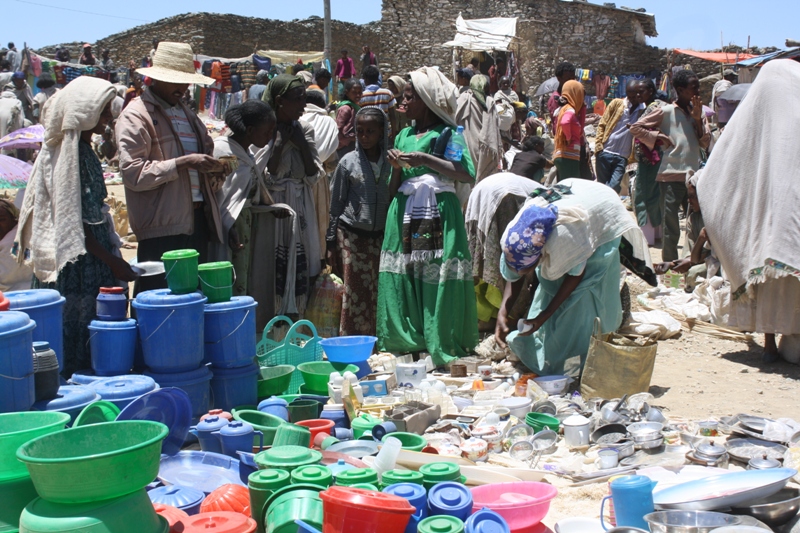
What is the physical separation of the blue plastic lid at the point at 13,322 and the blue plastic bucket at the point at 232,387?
1349mm

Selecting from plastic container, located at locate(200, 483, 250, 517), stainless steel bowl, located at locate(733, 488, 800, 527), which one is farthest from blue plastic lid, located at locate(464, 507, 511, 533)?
stainless steel bowl, located at locate(733, 488, 800, 527)

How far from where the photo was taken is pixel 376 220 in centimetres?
568

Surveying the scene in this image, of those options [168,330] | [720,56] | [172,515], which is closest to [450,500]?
[172,515]

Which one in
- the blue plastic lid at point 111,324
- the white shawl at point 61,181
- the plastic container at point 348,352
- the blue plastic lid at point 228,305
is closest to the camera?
the blue plastic lid at point 111,324

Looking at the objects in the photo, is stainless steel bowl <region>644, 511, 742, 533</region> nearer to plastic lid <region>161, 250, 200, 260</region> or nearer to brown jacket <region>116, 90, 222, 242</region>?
plastic lid <region>161, 250, 200, 260</region>

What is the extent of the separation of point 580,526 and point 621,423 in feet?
3.65

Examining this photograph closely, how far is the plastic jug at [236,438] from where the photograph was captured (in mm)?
3428

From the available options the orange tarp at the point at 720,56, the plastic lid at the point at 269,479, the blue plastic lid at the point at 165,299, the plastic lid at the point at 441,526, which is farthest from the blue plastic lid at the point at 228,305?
the orange tarp at the point at 720,56

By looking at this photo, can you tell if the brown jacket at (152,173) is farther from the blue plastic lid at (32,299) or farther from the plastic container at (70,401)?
the plastic container at (70,401)

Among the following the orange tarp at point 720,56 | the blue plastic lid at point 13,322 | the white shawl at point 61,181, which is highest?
the orange tarp at point 720,56

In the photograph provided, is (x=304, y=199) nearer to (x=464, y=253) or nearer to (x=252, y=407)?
(x=464, y=253)

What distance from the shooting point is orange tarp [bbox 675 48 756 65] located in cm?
2267

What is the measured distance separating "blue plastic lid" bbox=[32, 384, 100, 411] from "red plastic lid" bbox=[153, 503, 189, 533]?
0.77 metres

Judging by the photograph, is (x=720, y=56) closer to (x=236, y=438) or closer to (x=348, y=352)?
(x=348, y=352)
